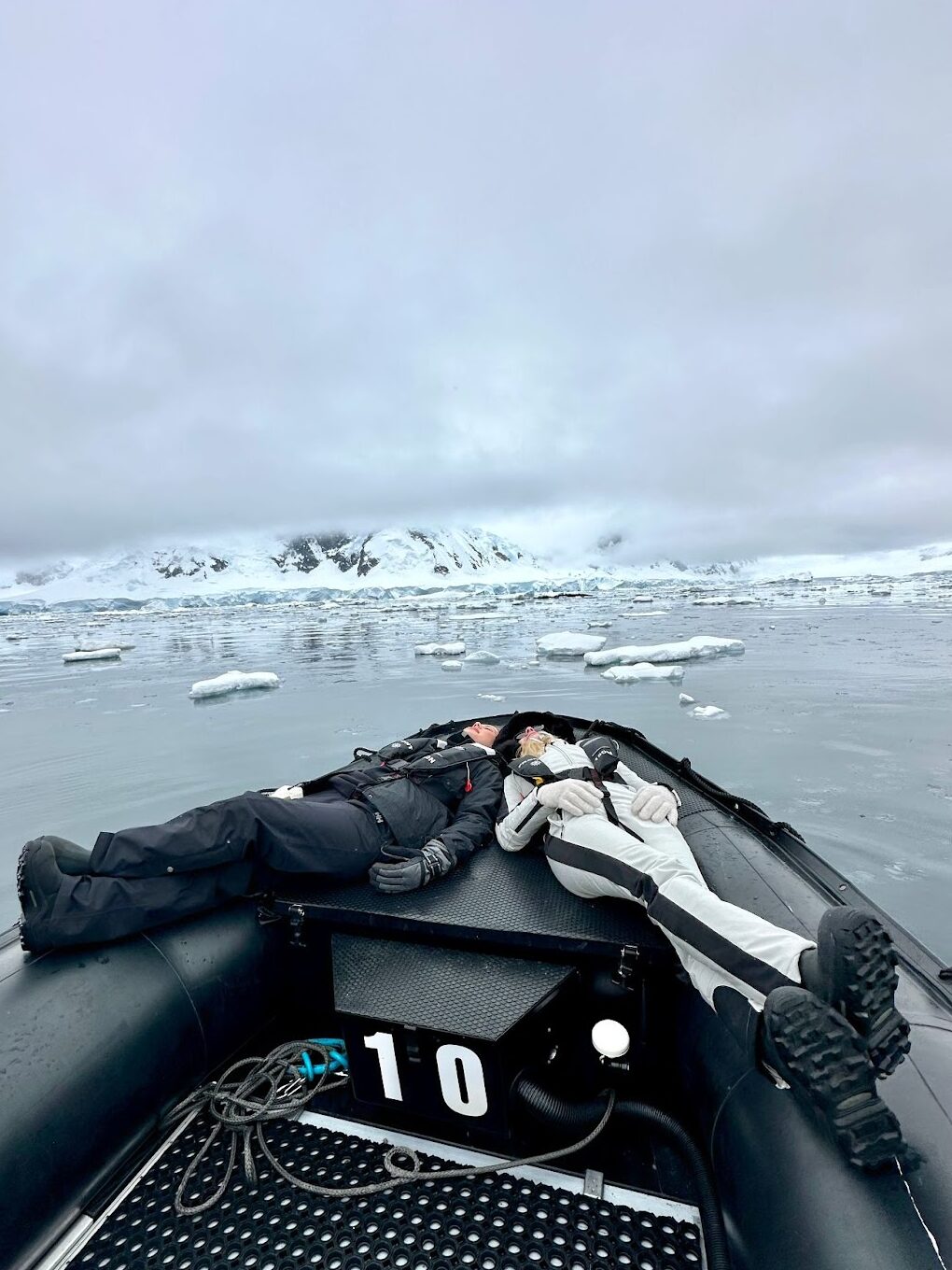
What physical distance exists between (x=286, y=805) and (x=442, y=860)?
651 millimetres

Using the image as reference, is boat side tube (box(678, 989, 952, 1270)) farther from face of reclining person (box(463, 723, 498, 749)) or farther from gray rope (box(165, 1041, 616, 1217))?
face of reclining person (box(463, 723, 498, 749))

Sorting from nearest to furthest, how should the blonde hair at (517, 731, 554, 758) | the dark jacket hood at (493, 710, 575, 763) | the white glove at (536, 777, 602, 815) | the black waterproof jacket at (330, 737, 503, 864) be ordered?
Answer: the white glove at (536, 777, 602, 815), the black waterproof jacket at (330, 737, 503, 864), the blonde hair at (517, 731, 554, 758), the dark jacket hood at (493, 710, 575, 763)

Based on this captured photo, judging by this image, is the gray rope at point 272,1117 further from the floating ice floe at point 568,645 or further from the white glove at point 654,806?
the floating ice floe at point 568,645

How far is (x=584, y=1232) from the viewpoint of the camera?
1441 mm

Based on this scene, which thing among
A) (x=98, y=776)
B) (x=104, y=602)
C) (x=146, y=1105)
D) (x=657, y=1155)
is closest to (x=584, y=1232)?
(x=657, y=1155)

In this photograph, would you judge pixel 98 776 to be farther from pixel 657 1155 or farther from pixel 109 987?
pixel 657 1155

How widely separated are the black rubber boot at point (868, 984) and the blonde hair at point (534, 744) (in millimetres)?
1765

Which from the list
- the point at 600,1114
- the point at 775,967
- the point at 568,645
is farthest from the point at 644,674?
the point at 775,967

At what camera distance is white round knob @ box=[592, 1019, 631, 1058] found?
1597 mm

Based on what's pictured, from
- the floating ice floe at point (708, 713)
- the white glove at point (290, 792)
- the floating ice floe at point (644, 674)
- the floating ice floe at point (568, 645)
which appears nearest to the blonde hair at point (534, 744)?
the white glove at point (290, 792)

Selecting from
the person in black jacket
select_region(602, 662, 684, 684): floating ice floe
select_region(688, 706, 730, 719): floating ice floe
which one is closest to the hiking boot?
the person in black jacket

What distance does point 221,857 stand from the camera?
2041mm

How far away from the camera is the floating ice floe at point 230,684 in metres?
11.4

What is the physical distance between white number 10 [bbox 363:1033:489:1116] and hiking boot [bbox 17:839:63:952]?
1.10 m
